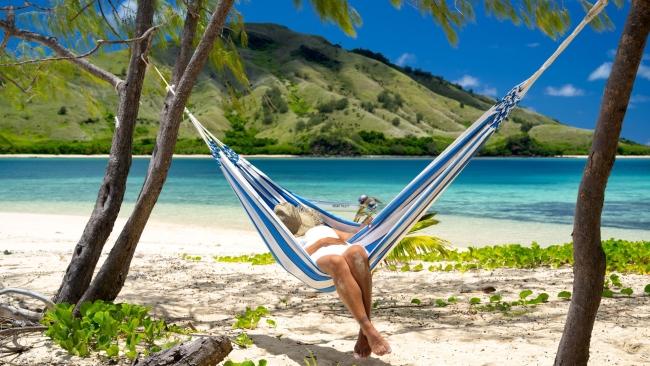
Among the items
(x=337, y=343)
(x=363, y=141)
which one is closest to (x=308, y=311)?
(x=337, y=343)

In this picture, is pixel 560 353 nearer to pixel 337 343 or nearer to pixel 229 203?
pixel 337 343

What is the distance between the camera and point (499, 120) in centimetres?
252

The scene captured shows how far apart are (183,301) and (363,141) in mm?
52933

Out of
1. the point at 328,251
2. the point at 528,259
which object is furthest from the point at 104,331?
the point at 528,259

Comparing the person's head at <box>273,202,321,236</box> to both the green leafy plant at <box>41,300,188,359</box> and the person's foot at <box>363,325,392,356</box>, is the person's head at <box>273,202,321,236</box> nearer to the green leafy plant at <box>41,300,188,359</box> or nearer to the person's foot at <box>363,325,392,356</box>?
the green leafy plant at <box>41,300,188,359</box>

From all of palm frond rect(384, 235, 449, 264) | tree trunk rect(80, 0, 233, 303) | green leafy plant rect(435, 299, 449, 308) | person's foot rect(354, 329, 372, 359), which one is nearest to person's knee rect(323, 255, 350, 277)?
person's foot rect(354, 329, 372, 359)

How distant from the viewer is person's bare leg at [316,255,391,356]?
6.74 feet

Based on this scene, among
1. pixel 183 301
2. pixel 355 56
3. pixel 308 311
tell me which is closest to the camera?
pixel 308 311

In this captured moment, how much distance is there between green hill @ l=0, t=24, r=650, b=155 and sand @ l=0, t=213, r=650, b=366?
36.4 m

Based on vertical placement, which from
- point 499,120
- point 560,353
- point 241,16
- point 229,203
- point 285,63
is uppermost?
point 285,63

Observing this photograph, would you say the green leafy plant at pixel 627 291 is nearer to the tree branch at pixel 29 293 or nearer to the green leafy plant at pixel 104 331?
the green leafy plant at pixel 104 331

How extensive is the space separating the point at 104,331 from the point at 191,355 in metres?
0.67

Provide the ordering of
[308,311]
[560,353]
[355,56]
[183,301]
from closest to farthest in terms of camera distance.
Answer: [560,353], [308,311], [183,301], [355,56]

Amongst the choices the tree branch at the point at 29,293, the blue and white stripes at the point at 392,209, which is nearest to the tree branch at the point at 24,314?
the tree branch at the point at 29,293
